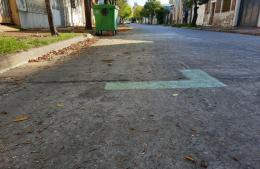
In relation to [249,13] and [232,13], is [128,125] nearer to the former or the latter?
[249,13]

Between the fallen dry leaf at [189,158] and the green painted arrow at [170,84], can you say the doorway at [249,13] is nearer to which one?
the green painted arrow at [170,84]

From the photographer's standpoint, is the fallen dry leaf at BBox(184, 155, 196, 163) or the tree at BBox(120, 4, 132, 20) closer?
the fallen dry leaf at BBox(184, 155, 196, 163)

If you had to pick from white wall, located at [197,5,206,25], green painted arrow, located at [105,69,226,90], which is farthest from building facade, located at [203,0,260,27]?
green painted arrow, located at [105,69,226,90]

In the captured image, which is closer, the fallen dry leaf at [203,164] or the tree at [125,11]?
the fallen dry leaf at [203,164]

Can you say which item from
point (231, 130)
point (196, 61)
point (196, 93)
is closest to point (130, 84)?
point (196, 93)

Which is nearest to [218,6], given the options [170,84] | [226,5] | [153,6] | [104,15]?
[226,5]

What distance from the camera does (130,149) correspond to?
1.84 metres

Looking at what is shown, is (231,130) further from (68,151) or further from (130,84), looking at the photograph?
(130,84)

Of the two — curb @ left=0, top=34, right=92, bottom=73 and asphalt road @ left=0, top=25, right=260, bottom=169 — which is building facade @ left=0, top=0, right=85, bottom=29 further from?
asphalt road @ left=0, top=25, right=260, bottom=169

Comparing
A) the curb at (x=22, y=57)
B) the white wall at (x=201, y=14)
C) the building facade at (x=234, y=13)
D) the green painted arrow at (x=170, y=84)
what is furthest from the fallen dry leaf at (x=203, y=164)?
the white wall at (x=201, y=14)

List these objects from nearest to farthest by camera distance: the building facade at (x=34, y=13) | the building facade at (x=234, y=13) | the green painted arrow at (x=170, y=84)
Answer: the green painted arrow at (x=170, y=84), the building facade at (x=34, y=13), the building facade at (x=234, y=13)

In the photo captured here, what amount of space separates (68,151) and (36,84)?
222 cm

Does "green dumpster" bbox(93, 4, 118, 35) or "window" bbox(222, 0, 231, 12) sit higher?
"window" bbox(222, 0, 231, 12)

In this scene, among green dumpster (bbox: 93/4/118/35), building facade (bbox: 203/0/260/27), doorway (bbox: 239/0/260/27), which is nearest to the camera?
green dumpster (bbox: 93/4/118/35)
